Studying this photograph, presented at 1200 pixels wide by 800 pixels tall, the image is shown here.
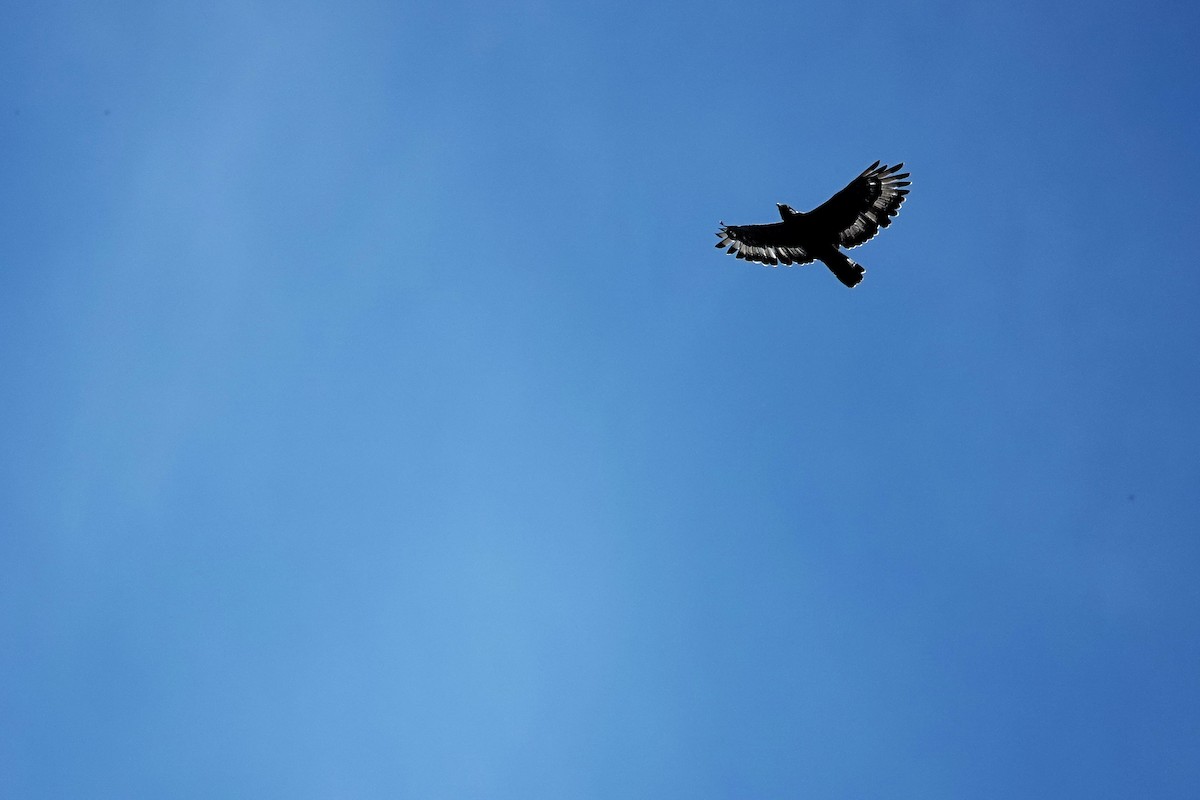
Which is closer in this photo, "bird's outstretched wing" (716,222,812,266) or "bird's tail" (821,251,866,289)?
"bird's tail" (821,251,866,289)

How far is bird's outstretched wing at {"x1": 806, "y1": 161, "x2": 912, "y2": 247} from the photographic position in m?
20.9

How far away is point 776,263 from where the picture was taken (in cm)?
2247

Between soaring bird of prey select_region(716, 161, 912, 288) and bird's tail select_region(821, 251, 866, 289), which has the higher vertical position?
soaring bird of prey select_region(716, 161, 912, 288)

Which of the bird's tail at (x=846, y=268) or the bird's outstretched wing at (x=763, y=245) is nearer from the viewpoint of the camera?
the bird's tail at (x=846, y=268)

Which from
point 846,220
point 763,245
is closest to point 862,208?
point 846,220

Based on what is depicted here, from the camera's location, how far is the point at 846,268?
838 inches

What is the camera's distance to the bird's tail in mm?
21234

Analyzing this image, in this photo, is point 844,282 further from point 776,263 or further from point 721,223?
point 721,223

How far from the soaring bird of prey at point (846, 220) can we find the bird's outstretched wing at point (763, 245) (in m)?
0.04

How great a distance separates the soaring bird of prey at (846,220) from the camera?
21.0 m

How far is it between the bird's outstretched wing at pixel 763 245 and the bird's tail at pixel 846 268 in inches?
33.5

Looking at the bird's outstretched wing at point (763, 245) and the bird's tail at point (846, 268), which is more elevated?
the bird's outstretched wing at point (763, 245)

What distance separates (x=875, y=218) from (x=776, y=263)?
2.93m

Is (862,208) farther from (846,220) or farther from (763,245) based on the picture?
(763,245)
